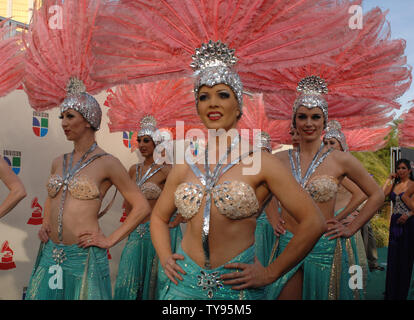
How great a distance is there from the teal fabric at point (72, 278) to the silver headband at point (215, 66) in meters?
1.55

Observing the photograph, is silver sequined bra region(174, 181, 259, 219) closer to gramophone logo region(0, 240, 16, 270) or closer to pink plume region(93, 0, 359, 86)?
pink plume region(93, 0, 359, 86)

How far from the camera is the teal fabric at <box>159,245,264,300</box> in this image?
79.2 inches

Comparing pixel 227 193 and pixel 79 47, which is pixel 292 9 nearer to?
Result: pixel 227 193

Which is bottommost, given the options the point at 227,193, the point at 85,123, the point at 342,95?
the point at 227,193

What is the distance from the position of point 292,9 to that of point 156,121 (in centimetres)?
332

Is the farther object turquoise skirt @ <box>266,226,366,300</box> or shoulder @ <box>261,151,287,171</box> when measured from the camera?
turquoise skirt @ <box>266,226,366,300</box>

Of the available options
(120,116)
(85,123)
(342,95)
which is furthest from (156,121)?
(342,95)

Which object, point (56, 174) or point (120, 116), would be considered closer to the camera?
point (56, 174)

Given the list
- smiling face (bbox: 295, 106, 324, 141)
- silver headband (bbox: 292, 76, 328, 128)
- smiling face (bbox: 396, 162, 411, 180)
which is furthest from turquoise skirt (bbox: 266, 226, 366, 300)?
smiling face (bbox: 396, 162, 411, 180)

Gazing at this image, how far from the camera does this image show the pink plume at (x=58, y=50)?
10.9 ft

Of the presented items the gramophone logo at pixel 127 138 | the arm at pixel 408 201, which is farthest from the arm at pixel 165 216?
the arm at pixel 408 201

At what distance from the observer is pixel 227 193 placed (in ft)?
6.68

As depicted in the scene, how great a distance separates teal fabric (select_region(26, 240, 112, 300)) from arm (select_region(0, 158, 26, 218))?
62 centimetres
